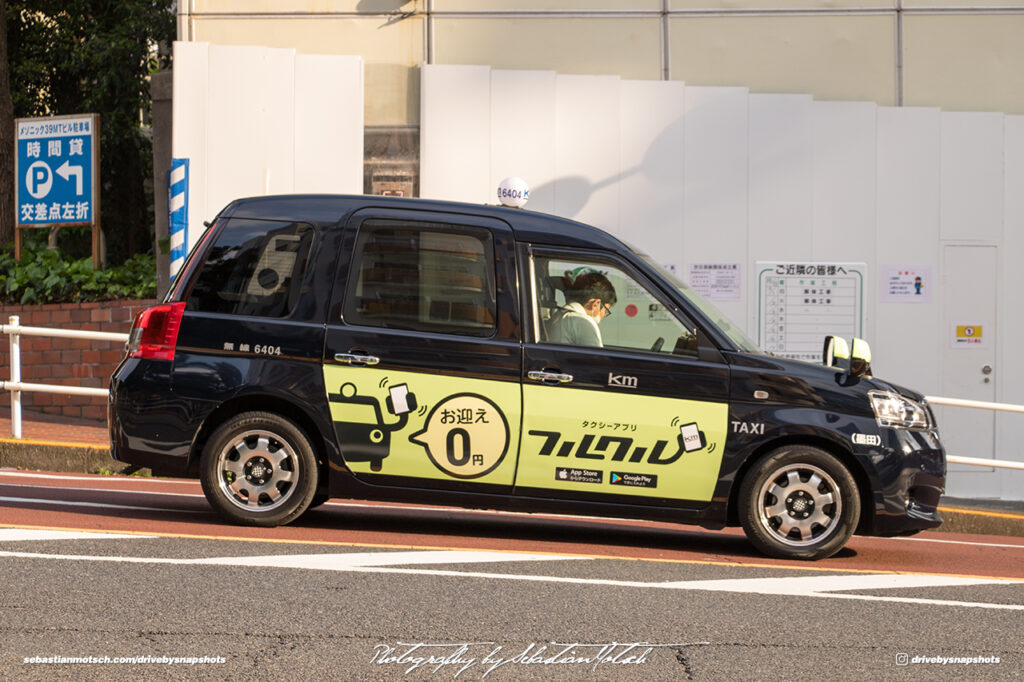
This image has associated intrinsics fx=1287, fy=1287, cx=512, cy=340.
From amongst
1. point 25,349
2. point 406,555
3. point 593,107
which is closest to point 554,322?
point 406,555

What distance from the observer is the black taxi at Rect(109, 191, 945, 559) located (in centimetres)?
719

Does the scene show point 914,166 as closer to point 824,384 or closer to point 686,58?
point 686,58

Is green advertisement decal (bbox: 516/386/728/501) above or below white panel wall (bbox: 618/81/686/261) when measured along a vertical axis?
below

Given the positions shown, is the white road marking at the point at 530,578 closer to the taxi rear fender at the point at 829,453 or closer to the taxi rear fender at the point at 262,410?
the taxi rear fender at the point at 829,453

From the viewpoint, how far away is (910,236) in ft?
42.3

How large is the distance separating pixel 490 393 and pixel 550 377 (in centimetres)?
35

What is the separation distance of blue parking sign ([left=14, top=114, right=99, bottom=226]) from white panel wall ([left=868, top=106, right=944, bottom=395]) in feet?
29.3

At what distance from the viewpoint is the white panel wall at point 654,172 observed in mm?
12961

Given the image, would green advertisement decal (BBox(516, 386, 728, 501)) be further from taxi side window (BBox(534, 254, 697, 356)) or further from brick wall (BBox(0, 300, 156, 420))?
brick wall (BBox(0, 300, 156, 420))

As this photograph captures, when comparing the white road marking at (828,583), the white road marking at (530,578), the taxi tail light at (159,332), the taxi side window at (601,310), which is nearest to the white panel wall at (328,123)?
the taxi tail light at (159,332)

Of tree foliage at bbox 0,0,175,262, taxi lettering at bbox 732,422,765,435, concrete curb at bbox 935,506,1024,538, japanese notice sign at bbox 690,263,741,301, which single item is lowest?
concrete curb at bbox 935,506,1024,538

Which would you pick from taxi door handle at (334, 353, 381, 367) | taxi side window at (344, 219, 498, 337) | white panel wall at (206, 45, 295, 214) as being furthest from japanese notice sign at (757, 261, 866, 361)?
taxi door handle at (334, 353, 381, 367)

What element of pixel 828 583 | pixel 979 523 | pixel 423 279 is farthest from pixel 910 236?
pixel 423 279

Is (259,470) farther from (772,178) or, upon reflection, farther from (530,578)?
(772,178)
